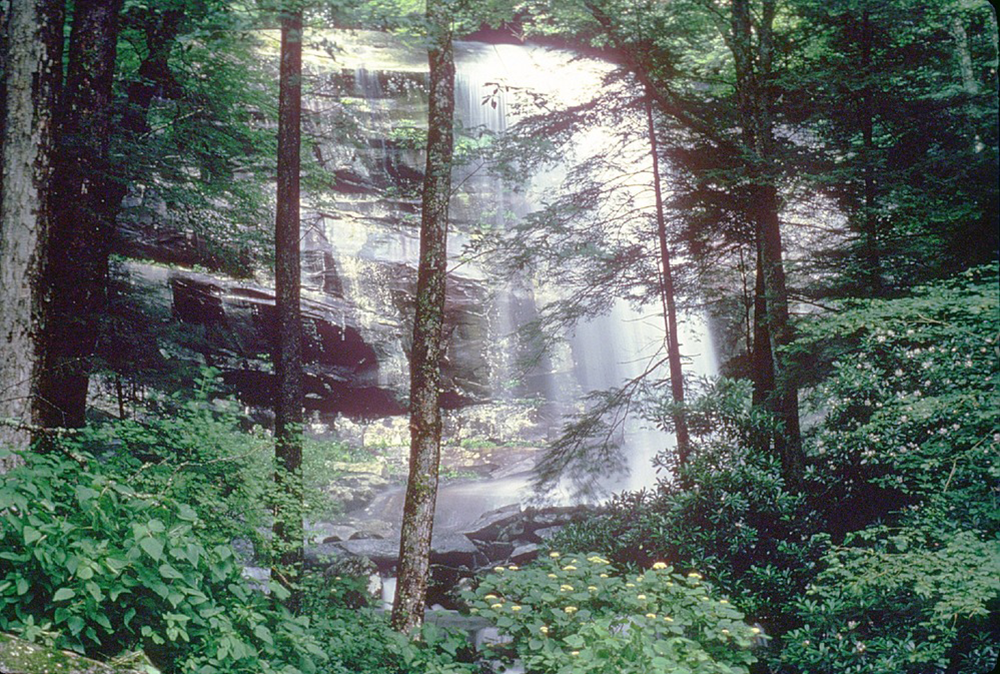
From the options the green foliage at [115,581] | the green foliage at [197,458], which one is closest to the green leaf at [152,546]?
the green foliage at [115,581]

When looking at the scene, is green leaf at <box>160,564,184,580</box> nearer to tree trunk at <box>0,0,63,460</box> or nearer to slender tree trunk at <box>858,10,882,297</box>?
tree trunk at <box>0,0,63,460</box>

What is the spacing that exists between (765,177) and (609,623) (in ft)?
11.8

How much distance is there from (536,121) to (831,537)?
402 cm

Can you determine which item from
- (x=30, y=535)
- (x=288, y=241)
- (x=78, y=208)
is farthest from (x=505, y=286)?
(x=30, y=535)

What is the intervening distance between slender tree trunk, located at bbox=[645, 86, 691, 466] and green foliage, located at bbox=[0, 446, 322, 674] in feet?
11.8

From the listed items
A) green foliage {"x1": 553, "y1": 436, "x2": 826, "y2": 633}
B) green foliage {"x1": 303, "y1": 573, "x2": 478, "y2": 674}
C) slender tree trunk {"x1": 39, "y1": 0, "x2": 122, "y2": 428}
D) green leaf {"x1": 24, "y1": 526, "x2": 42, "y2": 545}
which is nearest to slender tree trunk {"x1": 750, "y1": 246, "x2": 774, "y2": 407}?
green foliage {"x1": 553, "y1": 436, "x2": 826, "y2": 633}

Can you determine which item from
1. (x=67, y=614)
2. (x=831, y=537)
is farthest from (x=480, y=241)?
(x=67, y=614)

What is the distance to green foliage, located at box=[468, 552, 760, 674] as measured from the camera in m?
3.32

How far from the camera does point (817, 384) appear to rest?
4.87 m

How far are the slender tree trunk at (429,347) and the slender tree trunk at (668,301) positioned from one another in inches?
77.4

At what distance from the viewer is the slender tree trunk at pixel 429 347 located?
4.52 meters

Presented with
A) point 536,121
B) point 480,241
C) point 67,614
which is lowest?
point 67,614

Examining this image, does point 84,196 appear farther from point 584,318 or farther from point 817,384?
point 817,384

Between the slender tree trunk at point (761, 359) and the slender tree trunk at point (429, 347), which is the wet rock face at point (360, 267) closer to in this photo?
the slender tree trunk at point (429, 347)
